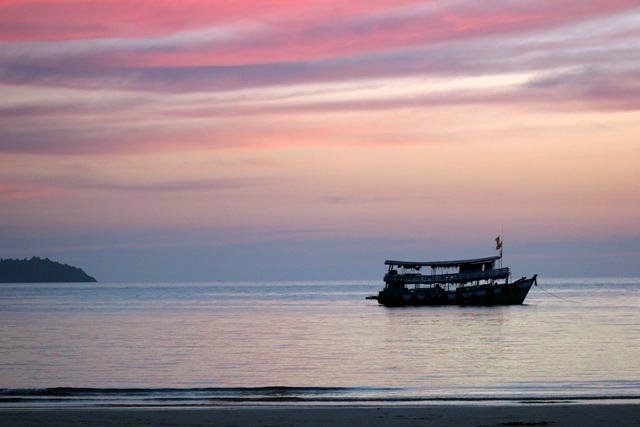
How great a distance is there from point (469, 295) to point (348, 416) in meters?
76.7

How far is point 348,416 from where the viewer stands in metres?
23.7

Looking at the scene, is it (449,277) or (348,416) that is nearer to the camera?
(348,416)

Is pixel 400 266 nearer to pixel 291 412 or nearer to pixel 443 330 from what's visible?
pixel 443 330

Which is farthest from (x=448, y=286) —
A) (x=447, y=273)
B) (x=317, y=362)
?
(x=317, y=362)

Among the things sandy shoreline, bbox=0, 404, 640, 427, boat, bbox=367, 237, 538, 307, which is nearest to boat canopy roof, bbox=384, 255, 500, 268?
boat, bbox=367, 237, 538, 307

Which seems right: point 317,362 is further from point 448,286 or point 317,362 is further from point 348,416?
point 448,286

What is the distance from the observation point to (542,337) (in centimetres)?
5909

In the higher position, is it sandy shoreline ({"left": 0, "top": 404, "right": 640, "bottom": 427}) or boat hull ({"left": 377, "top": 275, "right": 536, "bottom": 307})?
boat hull ({"left": 377, "top": 275, "right": 536, "bottom": 307})

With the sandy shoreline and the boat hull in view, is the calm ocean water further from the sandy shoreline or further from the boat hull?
the boat hull

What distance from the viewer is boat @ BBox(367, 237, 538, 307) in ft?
314

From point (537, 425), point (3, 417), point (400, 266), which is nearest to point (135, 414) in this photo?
point (3, 417)

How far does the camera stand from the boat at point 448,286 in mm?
95812

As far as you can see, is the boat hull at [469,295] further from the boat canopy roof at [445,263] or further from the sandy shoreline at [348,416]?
the sandy shoreline at [348,416]

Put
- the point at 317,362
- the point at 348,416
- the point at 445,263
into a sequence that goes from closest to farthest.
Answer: the point at 348,416 < the point at 317,362 < the point at 445,263
